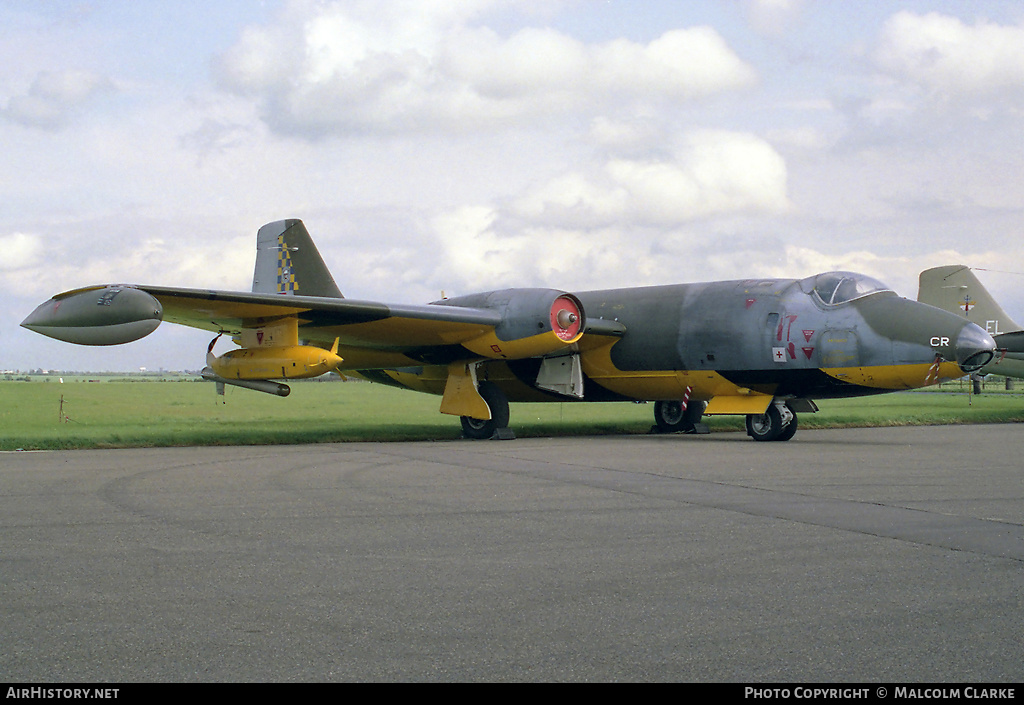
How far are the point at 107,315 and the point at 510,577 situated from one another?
34.2 feet

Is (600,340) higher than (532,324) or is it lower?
lower

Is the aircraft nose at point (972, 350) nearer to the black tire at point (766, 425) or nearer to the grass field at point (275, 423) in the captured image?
the black tire at point (766, 425)

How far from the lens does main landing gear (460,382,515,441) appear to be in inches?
760

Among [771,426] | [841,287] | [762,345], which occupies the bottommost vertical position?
[771,426]

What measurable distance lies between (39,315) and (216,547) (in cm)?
993

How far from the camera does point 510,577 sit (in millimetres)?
5250

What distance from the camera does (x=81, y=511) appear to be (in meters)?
7.66

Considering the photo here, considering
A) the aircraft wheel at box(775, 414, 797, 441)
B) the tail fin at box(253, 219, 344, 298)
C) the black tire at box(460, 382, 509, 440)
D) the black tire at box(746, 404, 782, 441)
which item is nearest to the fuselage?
the black tire at box(746, 404, 782, 441)

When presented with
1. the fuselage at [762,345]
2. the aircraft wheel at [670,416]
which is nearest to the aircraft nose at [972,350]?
the fuselage at [762,345]

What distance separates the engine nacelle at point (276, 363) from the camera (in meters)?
16.3

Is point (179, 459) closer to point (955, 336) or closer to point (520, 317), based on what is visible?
point (520, 317)

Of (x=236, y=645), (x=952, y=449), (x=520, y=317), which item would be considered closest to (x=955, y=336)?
(x=952, y=449)

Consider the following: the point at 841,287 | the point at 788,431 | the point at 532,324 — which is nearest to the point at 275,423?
the point at 532,324

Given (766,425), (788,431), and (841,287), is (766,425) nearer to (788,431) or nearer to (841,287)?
(788,431)
